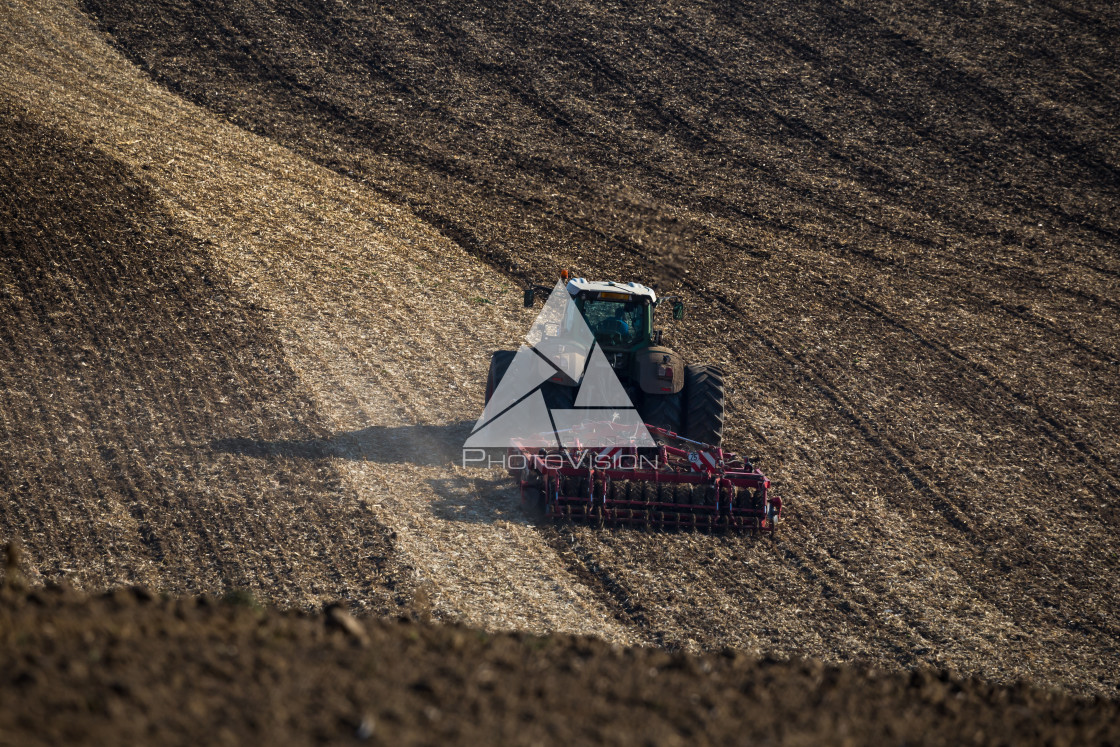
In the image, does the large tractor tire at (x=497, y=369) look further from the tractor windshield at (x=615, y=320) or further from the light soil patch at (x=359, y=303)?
the tractor windshield at (x=615, y=320)

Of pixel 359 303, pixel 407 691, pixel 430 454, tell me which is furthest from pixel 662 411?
pixel 407 691

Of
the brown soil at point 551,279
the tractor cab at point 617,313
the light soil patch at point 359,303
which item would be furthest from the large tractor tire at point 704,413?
the light soil patch at point 359,303

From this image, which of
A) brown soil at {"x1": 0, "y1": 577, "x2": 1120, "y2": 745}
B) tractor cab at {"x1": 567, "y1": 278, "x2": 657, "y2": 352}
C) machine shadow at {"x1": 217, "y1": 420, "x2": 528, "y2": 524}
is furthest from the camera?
tractor cab at {"x1": 567, "y1": 278, "x2": 657, "y2": 352}

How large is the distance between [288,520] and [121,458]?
2.65 metres

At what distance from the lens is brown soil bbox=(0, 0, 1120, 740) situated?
10352 millimetres

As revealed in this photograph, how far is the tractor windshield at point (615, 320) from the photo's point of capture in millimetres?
13328

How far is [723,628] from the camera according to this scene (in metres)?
9.61

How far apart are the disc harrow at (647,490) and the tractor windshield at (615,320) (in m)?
1.86

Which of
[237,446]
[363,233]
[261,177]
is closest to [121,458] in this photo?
[237,446]

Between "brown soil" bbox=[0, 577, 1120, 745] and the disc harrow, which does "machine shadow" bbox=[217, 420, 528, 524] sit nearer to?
the disc harrow

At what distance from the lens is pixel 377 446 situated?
13289mm

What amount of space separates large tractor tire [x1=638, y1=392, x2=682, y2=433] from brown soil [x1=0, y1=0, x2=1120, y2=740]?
162 centimetres

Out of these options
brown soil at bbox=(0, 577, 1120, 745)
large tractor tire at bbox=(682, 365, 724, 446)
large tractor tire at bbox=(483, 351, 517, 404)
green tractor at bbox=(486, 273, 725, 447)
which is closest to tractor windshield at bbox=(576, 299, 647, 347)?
green tractor at bbox=(486, 273, 725, 447)

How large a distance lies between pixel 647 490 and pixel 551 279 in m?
8.83
